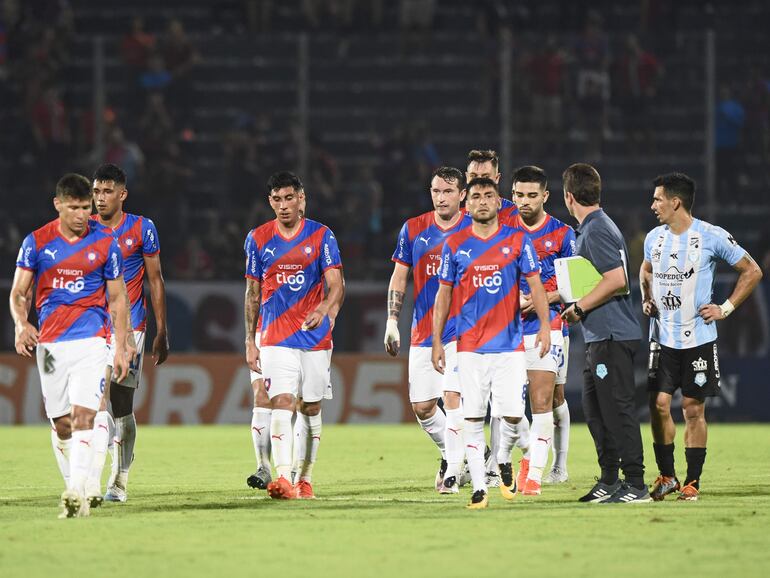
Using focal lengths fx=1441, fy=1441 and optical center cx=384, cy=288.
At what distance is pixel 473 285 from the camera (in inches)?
381

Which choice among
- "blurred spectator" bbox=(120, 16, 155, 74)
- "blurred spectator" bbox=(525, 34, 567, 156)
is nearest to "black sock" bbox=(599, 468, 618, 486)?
"blurred spectator" bbox=(525, 34, 567, 156)

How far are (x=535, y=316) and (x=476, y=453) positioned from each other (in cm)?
187

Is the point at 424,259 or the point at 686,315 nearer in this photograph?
the point at 686,315

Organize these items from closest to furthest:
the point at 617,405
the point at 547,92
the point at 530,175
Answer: the point at 617,405
the point at 530,175
the point at 547,92

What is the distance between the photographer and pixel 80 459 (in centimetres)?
897

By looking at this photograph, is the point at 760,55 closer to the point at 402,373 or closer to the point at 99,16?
the point at 402,373

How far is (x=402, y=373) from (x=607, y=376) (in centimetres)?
1025

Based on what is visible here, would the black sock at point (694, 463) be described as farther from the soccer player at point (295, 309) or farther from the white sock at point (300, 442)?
the white sock at point (300, 442)

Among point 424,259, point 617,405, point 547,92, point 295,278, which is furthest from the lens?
point 547,92

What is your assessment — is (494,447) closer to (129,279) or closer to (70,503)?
(129,279)

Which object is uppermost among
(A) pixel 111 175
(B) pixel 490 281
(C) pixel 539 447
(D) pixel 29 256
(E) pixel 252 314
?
(A) pixel 111 175

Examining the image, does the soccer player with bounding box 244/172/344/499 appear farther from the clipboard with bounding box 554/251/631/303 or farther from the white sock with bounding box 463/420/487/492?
the clipboard with bounding box 554/251/631/303

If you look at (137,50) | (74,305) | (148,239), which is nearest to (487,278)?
(74,305)

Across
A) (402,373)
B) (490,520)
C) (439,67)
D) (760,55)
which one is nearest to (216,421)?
(402,373)
